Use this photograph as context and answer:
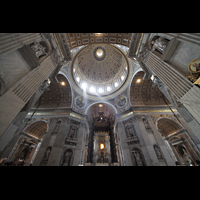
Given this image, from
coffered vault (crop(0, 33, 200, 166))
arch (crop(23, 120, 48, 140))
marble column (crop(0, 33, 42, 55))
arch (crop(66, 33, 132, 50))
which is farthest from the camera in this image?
arch (crop(23, 120, 48, 140))

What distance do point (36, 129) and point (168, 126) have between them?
2475 centimetres

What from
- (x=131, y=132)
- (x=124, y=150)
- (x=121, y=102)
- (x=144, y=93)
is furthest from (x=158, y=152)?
(x=121, y=102)

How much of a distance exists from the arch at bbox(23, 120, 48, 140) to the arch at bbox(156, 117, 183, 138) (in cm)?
2120

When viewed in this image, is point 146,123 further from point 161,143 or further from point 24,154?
point 24,154

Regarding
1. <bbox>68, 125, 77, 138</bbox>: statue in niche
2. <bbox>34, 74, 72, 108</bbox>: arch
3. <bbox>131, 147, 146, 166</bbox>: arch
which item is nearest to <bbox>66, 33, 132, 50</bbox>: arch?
<bbox>34, 74, 72, 108</bbox>: arch

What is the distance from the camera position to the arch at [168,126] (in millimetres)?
14311

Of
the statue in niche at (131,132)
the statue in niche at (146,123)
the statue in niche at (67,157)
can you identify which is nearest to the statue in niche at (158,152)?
the statue in niche at (146,123)

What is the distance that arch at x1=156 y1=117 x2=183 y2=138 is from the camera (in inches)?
563

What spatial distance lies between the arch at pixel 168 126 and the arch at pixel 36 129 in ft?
69.5

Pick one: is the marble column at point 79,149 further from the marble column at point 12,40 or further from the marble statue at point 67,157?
the marble column at point 12,40

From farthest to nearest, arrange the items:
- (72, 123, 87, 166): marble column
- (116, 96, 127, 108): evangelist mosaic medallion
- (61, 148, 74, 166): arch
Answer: (116, 96, 127, 108): evangelist mosaic medallion < (72, 123, 87, 166): marble column < (61, 148, 74, 166): arch

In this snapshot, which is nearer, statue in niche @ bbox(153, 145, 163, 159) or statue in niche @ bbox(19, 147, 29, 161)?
statue in niche @ bbox(153, 145, 163, 159)

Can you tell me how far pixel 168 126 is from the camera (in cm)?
1569

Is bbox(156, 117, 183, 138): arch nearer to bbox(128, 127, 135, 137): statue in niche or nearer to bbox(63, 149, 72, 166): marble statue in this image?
bbox(128, 127, 135, 137): statue in niche
